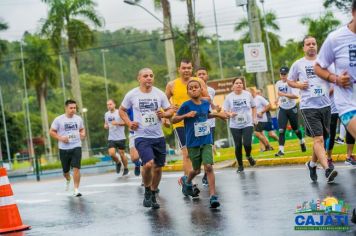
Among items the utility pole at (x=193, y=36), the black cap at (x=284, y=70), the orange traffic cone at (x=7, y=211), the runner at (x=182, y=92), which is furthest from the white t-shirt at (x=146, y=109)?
the utility pole at (x=193, y=36)

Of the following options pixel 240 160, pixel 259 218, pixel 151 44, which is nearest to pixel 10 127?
pixel 151 44

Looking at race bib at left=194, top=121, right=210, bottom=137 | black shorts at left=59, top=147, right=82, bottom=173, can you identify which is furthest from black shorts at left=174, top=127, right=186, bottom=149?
black shorts at left=59, top=147, right=82, bottom=173

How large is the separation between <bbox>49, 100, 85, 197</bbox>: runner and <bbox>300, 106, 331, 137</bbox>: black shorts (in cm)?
519

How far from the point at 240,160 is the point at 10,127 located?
77.4 m

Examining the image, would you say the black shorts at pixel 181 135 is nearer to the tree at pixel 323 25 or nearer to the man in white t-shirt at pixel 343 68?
the man in white t-shirt at pixel 343 68

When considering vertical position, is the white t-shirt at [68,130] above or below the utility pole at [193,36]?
below

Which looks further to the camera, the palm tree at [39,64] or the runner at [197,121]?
the palm tree at [39,64]

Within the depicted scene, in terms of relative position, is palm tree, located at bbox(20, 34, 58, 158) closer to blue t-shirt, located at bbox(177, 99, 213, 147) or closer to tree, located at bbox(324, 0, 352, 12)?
tree, located at bbox(324, 0, 352, 12)

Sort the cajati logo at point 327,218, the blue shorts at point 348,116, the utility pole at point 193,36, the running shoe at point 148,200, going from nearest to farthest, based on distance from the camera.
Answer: the blue shorts at point 348,116
the cajati logo at point 327,218
the running shoe at point 148,200
the utility pole at point 193,36

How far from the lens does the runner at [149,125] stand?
9812 mm

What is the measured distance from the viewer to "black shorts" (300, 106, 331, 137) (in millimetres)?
10203

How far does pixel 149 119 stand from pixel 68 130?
4.46m

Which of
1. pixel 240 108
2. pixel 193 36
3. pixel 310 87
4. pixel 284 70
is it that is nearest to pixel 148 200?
pixel 310 87

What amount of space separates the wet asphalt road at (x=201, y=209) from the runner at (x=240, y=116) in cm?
85
